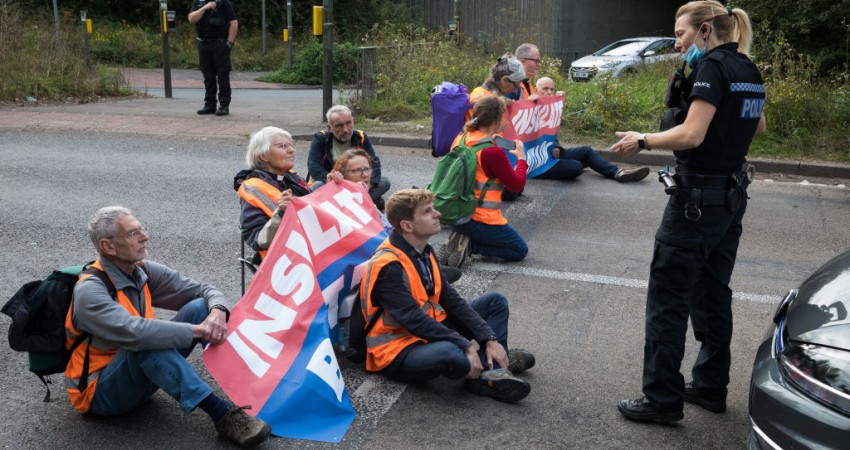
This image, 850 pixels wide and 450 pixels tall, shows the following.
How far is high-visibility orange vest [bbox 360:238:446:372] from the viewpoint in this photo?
4.19 meters

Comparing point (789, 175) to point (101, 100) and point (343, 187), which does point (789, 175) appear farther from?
point (101, 100)

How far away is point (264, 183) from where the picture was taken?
203 inches

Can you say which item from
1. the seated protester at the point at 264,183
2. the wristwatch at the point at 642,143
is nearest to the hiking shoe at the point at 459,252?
the seated protester at the point at 264,183

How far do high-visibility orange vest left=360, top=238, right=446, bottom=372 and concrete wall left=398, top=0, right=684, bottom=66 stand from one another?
2636 centimetres

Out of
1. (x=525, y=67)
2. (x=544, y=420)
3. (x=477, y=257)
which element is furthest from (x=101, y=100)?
(x=544, y=420)

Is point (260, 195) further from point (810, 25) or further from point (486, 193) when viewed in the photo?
point (810, 25)

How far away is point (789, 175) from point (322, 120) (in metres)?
6.93

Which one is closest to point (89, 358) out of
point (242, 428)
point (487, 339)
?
point (242, 428)

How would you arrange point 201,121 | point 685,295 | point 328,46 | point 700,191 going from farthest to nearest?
point 201,121, point 328,46, point 685,295, point 700,191

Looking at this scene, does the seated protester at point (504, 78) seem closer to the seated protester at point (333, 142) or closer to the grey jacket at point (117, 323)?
the seated protester at point (333, 142)

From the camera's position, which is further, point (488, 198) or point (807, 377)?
point (488, 198)

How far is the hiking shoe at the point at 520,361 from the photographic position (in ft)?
14.8

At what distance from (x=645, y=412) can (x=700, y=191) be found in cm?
106

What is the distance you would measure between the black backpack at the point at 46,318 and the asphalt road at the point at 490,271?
370 mm
